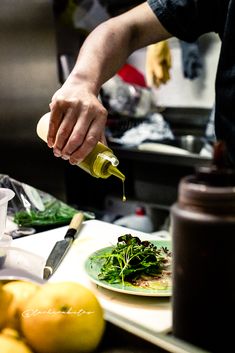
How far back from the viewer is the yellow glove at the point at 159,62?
10.6 ft

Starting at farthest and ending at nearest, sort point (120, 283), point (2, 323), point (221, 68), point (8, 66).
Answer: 1. point (8, 66)
2. point (221, 68)
3. point (120, 283)
4. point (2, 323)

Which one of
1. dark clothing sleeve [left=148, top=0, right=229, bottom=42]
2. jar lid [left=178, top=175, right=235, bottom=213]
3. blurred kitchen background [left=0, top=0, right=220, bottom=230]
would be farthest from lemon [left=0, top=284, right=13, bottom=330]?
blurred kitchen background [left=0, top=0, right=220, bottom=230]

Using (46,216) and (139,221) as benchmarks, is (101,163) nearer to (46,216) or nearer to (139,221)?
(46,216)

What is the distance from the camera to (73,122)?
3.84ft

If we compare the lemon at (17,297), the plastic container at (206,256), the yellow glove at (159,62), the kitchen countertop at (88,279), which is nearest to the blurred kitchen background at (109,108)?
the yellow glove at (159,62)

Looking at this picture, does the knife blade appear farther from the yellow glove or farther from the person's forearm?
the yellow glove

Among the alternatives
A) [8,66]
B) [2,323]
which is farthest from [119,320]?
[8,66]

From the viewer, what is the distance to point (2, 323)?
69cm

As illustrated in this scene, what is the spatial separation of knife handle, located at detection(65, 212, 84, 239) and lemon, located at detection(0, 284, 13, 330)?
22.2 inches

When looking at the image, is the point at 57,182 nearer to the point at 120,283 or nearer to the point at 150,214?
the point at 150,214

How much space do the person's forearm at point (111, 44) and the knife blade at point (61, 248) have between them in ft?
1.14

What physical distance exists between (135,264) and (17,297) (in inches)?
13.1

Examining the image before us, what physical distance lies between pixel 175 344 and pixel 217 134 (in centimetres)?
98

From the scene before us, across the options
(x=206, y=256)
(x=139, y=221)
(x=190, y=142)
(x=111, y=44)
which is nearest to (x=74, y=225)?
(x=111, y=44)
